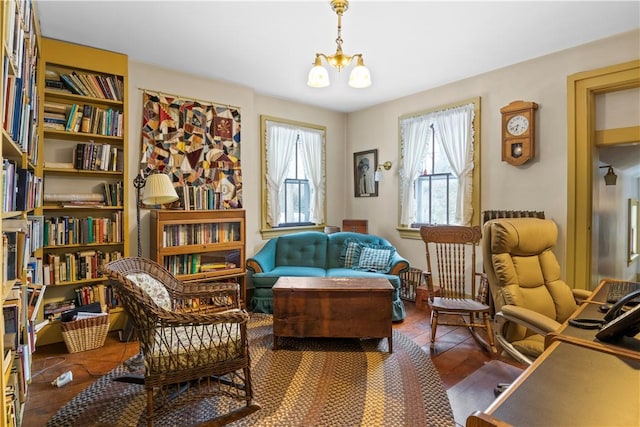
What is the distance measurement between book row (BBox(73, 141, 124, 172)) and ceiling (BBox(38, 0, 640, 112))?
0.95m

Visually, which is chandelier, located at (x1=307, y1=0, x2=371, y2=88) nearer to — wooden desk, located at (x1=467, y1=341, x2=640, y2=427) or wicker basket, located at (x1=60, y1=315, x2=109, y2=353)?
wooden desk, located at (x1=467, y1=341, x2=640, y2=427)

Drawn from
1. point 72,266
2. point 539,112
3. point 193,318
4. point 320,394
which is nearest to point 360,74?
point 193,318

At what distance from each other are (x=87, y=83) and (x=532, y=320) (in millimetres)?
3956

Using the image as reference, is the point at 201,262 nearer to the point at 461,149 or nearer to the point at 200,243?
the point at 200,243

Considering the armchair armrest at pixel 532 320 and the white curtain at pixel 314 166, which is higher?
the white curtain at pixel 314 166

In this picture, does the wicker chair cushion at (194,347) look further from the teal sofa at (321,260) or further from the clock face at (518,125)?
the clock face at (518,125)

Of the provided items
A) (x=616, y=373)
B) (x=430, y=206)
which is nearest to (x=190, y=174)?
(x=430, y=206)

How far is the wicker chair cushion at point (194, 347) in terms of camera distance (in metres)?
1.77

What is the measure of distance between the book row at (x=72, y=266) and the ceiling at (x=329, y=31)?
1.97 m

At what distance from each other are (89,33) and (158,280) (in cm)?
228

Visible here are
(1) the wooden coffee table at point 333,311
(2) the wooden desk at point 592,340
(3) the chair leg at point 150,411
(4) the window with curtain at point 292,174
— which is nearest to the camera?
(2) the wooden desk at point 592,340

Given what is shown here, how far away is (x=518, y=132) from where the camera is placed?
3.45 m

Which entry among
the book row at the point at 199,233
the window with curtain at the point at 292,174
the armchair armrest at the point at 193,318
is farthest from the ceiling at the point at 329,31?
the armchair armrest at the point at 193,318

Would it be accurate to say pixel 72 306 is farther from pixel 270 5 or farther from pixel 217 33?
pixel 270 5
